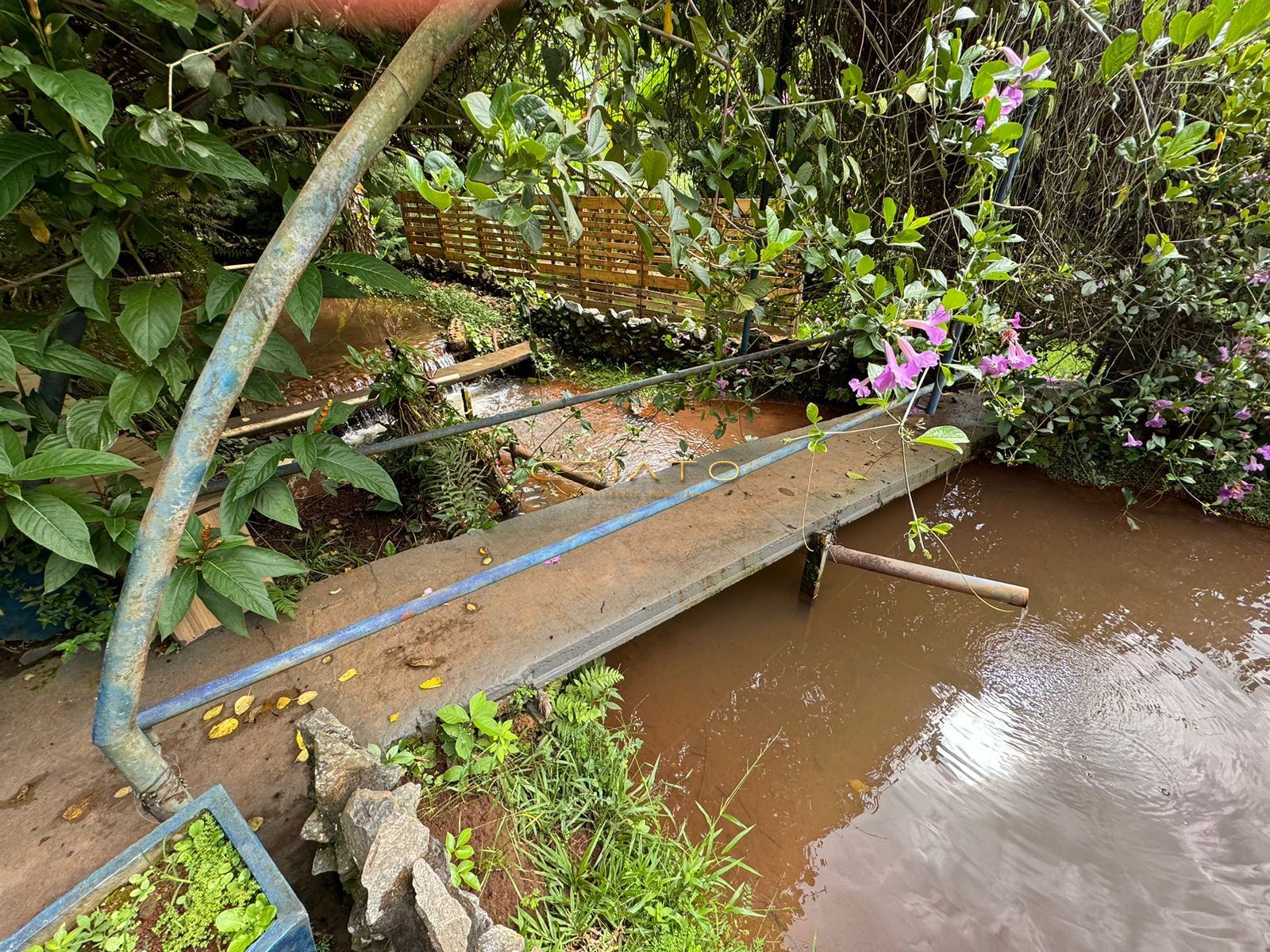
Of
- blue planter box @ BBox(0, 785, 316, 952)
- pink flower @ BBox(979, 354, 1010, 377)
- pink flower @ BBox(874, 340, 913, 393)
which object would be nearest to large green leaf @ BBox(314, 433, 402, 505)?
blue planter box @ BBox(0, 785, 316, 952)

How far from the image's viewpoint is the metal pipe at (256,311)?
0.73 meters

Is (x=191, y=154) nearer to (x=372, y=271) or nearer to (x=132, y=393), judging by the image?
(x=372, y=271)

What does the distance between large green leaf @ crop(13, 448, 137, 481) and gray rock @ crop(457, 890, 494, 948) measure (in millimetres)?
1145

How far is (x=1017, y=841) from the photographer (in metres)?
1.88

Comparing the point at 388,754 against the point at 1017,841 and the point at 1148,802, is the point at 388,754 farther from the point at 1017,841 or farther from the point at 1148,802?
the point at 1148,802

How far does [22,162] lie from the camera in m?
0.99

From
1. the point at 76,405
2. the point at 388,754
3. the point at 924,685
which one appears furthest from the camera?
the point at 924,685

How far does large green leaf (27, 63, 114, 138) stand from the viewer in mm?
854

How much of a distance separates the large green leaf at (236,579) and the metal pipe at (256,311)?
51cm

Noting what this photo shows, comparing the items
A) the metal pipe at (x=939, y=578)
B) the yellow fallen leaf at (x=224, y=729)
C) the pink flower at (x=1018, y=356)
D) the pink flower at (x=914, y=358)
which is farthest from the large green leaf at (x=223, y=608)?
the pink flower at (x=1018, y=356)

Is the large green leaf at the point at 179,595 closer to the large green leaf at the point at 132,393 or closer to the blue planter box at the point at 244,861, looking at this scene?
the large green leaf at the point at 132,393

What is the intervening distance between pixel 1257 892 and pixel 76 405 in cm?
378

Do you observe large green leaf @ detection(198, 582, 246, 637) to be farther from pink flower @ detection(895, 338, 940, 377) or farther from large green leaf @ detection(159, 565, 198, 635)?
pink flower @ detection(895, 338, 940, 377)

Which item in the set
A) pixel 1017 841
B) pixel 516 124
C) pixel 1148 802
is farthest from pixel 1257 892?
pixel 516 124
